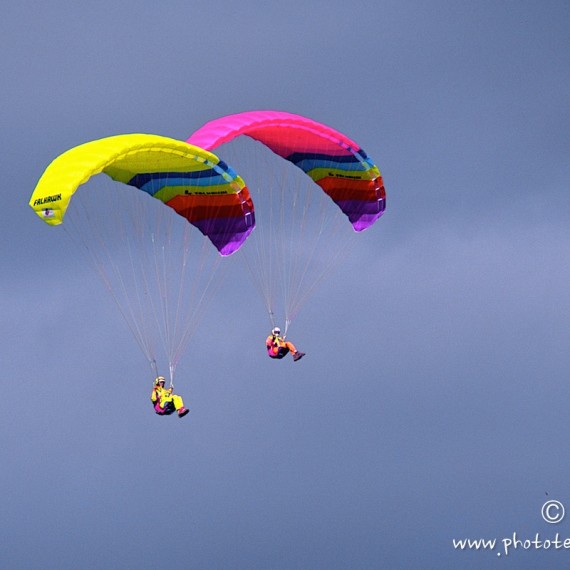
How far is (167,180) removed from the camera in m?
53.4

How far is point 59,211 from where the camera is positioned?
1788 inches

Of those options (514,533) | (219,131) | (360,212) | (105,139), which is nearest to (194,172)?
(219,131)

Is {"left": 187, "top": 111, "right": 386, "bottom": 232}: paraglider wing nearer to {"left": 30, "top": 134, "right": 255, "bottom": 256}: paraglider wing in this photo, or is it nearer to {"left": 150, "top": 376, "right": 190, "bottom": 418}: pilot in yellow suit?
{"left": 30, "top": 134, "right": 255, "bottom": 256}: paraglider wing

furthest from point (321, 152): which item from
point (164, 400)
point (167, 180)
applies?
point (164, 400)

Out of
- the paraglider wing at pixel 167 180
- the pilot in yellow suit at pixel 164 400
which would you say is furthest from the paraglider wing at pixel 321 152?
the pilot in yellow suit at pixel 164 400

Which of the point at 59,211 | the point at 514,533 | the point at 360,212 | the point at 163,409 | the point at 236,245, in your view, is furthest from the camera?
the point at 514,533

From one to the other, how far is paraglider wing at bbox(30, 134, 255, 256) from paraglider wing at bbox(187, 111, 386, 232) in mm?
1148

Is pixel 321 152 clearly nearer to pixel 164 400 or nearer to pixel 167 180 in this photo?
pixel 167 180

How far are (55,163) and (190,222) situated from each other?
8.76 meters

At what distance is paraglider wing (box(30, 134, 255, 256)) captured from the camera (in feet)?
151

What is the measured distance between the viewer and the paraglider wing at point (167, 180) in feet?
151

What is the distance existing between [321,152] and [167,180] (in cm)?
636

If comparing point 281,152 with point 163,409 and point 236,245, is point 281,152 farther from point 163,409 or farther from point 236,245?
point 163,409

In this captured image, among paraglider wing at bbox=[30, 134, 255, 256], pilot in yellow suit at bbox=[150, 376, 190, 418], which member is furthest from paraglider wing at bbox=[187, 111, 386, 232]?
pilot in yellow suit at bbox=[150, 376, 190, 418]
